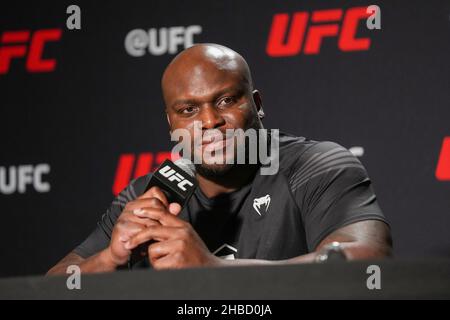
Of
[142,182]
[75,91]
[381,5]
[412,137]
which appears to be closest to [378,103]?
[412,137]

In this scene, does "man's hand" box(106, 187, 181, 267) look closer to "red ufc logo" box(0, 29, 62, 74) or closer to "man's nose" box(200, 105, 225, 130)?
"man's nose" box(200, 105, 225, 130)

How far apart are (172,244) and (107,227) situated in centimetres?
58

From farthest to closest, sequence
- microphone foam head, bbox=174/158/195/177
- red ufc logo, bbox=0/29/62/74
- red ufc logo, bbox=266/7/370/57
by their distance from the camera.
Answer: red ufc logo, bbox=0/29/62/74
red ufc logo, bbox=266/7/370/57
microphone foam head, bbox=174/158/195/177

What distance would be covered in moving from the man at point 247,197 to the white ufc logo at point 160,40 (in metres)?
0.61

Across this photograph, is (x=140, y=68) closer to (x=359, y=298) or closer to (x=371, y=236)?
(x=371, y=236)

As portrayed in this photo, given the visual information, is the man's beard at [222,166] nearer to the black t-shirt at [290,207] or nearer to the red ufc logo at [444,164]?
the black t-shirt at [290,207]

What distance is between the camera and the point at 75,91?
2.40 metres

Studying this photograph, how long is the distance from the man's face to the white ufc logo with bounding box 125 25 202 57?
673 mm

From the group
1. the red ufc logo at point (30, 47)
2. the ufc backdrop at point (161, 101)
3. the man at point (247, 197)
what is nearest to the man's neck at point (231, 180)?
the man at point (247, 197)

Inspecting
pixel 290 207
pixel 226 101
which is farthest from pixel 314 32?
pixel 290 207

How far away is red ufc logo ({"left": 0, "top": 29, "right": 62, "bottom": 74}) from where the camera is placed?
2436 millimetres

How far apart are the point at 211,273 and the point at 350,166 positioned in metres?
0.88

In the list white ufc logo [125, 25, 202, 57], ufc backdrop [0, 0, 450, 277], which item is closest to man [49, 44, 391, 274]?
ufc backdrop [0, 0, 450, 277]

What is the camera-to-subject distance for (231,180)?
1.64m
